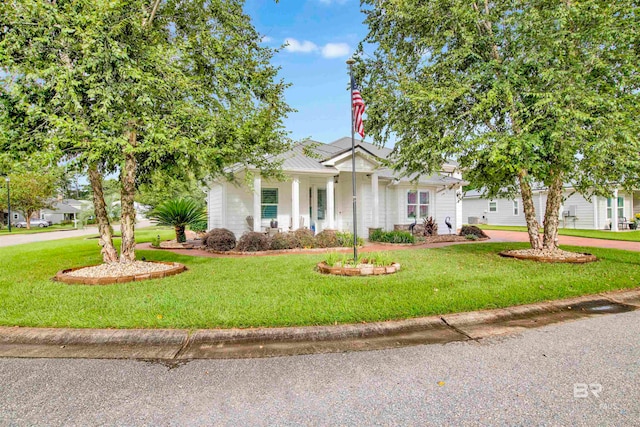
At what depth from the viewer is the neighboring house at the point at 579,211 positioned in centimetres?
2131

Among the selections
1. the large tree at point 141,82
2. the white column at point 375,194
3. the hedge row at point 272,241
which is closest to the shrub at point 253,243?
the hedge row at point 272,241

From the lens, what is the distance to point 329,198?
44.4 feet

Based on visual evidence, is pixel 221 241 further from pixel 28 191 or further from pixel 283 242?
pixel 28 191

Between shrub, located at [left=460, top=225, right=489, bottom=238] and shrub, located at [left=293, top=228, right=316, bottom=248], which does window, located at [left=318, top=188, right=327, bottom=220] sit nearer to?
shrub, located at [left=293, top=228, right=316, bottom=248]

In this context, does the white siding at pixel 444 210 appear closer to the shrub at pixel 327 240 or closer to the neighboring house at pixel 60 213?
the shrub at pixel 327 240

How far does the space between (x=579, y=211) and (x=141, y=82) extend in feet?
89.0

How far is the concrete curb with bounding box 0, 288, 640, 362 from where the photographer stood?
347cm

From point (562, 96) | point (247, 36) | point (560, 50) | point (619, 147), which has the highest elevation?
point (247, 36)

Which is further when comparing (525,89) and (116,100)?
(525,89)

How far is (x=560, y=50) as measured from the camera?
7.29 meters

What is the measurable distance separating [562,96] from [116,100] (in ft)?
28.5

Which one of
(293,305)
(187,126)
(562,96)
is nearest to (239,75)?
(187,126)

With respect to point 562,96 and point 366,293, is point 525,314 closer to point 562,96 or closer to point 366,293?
point 366,293

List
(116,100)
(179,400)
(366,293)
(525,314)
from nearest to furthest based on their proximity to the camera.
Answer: (179,400), (525,314), (366,293), (116,100)
